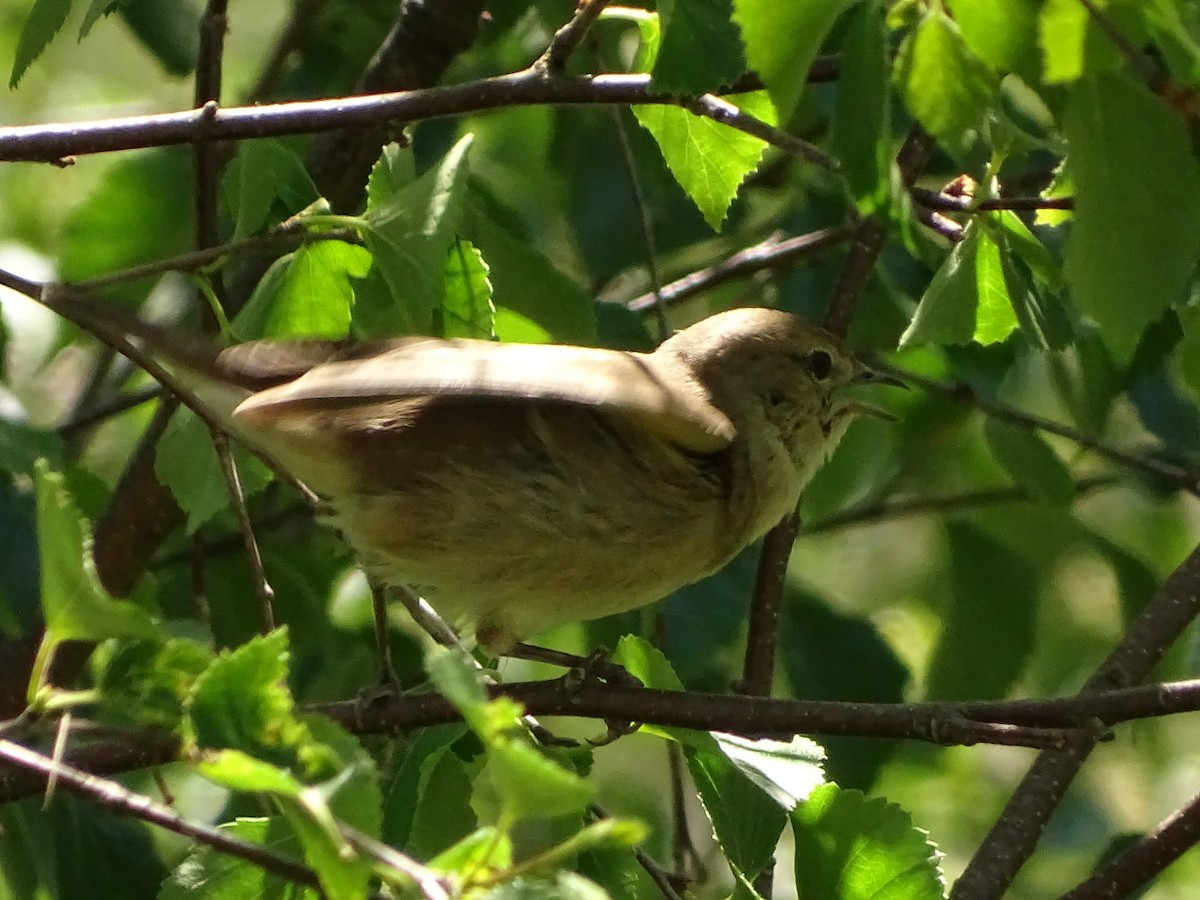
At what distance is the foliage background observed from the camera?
176 cm

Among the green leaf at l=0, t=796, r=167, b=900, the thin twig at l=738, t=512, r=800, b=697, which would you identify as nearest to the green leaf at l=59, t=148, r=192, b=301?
the green leaf at l=0, t=796, r=167, b=900

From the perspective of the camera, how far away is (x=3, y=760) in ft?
5.38

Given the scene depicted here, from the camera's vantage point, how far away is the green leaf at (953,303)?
2.10 metres

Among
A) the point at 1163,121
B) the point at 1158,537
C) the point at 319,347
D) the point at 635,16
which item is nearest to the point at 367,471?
the point at 319,347

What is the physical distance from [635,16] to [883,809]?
1.27 metres

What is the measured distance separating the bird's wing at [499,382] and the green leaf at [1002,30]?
3.03 feet

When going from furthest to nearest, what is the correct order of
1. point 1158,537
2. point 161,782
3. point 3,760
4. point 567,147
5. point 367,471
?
point 1158,537
point 567,147
point 367,471
point 161,782
point 3,760

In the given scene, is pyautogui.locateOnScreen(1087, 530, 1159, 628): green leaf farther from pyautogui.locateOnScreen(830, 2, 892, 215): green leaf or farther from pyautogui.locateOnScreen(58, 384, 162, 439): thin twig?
pyautogui.locateOnScreen(58, 384, 162, 439): thin twig

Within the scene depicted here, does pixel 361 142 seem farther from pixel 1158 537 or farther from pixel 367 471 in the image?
pixel 1158 537

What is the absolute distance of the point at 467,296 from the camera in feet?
8.70

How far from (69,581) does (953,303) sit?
3.93 feet

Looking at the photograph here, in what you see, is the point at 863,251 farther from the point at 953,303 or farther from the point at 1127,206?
the point at 1127,206

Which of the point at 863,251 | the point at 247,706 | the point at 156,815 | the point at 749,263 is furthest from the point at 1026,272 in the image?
the point at 749,263

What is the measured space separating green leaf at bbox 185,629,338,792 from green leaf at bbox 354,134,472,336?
924 mm
